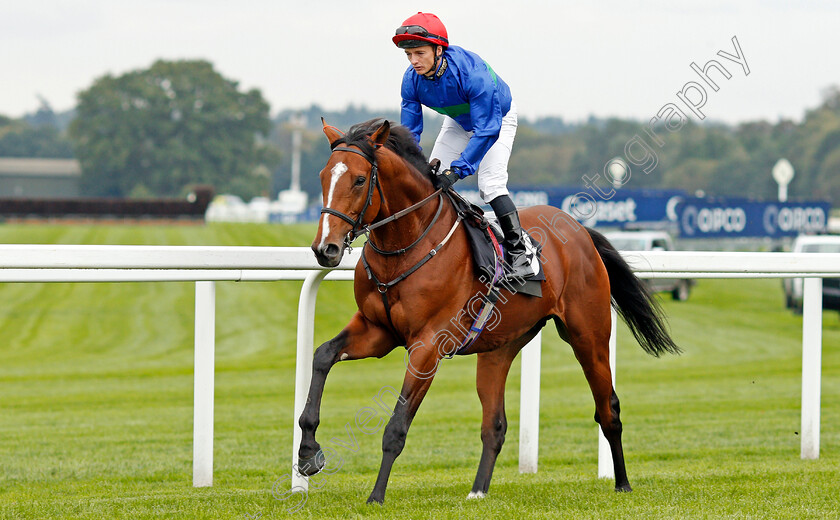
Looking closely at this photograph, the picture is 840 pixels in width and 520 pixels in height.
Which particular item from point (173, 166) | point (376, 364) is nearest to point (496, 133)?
point (376, 364)

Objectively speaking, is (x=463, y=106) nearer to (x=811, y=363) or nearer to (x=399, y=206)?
(x=399, y=206)

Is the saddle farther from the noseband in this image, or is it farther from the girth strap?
the noseband

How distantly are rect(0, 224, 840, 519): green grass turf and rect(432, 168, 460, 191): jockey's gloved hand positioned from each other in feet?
4.29

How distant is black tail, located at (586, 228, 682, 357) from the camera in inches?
202

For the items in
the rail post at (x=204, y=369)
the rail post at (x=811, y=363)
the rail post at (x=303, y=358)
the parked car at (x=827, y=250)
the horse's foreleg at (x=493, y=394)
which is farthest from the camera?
the parked car at (x=827, y=250)

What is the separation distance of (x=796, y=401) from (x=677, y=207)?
1572cm

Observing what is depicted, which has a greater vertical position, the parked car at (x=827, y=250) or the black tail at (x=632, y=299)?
the black tail at (x=632, y=299)

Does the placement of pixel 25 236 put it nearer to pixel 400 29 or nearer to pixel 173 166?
pixel 400 29

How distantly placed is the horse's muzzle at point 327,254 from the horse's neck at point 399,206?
1.34 ft

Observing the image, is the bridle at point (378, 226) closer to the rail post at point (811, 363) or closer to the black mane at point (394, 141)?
the black mane at point (394, 141)

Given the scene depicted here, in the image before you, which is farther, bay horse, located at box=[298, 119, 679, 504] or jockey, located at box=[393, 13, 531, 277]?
jockey, located at box=[393, 13, 531, 277]

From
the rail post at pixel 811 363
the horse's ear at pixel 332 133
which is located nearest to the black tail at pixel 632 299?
the rail post at pixel 811 363

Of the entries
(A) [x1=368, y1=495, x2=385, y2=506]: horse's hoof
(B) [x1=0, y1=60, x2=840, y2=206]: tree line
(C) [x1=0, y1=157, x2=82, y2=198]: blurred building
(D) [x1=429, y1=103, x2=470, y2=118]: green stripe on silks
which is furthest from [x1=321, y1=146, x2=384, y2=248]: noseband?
(C) [x1=0, y1=157, x2=82, y2=198]: blurred building

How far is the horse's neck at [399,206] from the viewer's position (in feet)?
12.9
